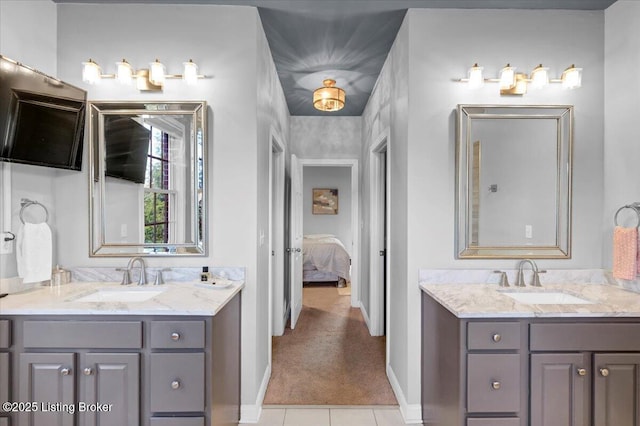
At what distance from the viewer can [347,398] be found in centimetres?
250

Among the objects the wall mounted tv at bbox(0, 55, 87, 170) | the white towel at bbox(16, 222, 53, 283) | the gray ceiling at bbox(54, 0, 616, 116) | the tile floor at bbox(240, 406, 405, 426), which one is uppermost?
the gray ceiling at bbox(54, 0, 616, 116)

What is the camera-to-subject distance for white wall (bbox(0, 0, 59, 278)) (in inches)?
75.7

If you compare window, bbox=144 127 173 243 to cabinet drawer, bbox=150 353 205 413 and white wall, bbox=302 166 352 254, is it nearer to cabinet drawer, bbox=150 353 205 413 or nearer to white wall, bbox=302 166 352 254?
cabinet drawer, bbox=150 353 205 413

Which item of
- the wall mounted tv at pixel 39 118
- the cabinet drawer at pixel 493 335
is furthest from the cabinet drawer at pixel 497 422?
the wall mounted tv at pixel 39 118

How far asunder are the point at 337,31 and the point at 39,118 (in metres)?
1.98

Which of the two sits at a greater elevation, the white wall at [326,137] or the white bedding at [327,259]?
the white wall at [326,137]

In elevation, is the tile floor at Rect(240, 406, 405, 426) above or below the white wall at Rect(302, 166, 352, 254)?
below

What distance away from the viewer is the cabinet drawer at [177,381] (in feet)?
5.21

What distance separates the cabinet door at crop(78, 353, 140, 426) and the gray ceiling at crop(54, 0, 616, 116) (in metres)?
2.13

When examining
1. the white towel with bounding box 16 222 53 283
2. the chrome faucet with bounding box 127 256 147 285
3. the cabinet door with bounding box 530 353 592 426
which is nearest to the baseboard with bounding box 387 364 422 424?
the cabinet door with bounding box 530 353 592 426

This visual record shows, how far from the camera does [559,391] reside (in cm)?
162

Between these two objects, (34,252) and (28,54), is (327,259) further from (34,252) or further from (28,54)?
(28,54)

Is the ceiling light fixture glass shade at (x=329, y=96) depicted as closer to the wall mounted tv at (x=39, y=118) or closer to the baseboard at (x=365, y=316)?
the wall mounted tv at (x=39, y=118)

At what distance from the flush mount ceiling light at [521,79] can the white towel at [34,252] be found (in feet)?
8.87
